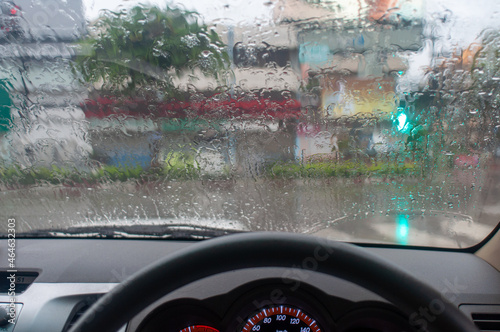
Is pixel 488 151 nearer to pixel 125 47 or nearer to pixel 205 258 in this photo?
pixel 205 258

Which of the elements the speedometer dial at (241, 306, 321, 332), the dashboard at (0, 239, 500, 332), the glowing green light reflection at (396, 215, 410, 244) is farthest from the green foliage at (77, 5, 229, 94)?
the glowing green light reflection at (396, 215, 410, 244)

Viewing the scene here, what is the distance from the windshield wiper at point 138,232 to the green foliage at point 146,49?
90cm

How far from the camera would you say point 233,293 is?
1739 millimetres

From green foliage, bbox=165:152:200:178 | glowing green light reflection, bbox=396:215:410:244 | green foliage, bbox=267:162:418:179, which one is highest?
green foliage, bbox=165:152:200:178

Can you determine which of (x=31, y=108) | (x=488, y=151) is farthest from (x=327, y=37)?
(x=31, y=108)

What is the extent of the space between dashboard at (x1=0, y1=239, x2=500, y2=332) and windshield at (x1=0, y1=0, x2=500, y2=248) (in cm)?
15

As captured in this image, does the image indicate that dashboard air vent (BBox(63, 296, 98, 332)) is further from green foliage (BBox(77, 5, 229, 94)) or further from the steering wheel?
green foliage (BBox(77, 5, 229, 94))

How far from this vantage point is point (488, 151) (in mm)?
2090

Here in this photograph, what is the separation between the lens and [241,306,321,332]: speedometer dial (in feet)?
5.47

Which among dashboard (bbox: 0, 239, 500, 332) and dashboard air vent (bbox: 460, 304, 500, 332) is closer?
dashboard (bbox: 0, 239, 500, 332)

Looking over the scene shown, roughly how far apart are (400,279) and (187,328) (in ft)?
3.42

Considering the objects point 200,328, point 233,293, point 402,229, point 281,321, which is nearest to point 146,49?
point 233,293

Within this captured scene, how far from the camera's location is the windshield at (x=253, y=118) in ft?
6.75

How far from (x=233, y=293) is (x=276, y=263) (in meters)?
0.57
